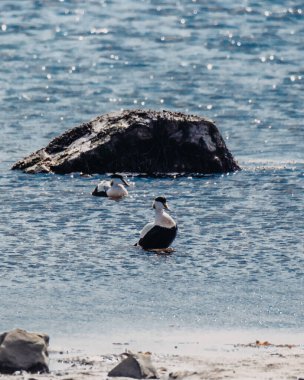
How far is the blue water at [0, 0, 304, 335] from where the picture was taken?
1416cm

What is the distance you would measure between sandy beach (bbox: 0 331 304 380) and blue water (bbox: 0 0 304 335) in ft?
1.49

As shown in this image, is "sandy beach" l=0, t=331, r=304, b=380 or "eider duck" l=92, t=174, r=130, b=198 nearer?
"sandy beach" l=0, t=331, r=304, b=380

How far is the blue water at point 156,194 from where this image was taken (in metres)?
14.2

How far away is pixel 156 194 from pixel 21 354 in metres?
9.20

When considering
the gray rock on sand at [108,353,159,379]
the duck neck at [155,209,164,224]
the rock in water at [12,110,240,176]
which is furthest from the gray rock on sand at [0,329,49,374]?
the rock in water at [12,110,240,176]

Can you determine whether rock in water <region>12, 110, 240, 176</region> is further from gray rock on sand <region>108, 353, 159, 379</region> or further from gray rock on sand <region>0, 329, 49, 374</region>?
gray rock on sand <region>108, 353, 159, 379</region>

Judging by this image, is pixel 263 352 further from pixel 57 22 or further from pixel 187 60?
pixel 57 22

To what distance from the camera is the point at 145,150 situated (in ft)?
74.4

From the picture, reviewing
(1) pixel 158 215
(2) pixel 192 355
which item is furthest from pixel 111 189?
(2) pixel 192 355

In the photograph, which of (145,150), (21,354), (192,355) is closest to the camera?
(21,354)

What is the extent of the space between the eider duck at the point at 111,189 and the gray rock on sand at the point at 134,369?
8.41 m

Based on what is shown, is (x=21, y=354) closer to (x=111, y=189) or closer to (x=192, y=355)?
(x=192, y=355)

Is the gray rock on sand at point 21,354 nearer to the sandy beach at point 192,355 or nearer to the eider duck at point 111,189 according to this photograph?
the sandy beach at point 192,355

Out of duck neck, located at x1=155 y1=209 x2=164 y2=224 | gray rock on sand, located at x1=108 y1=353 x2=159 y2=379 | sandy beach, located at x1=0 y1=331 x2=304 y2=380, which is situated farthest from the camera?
duck neck, located at x1=155 y1=209 x2=164 y2=224
